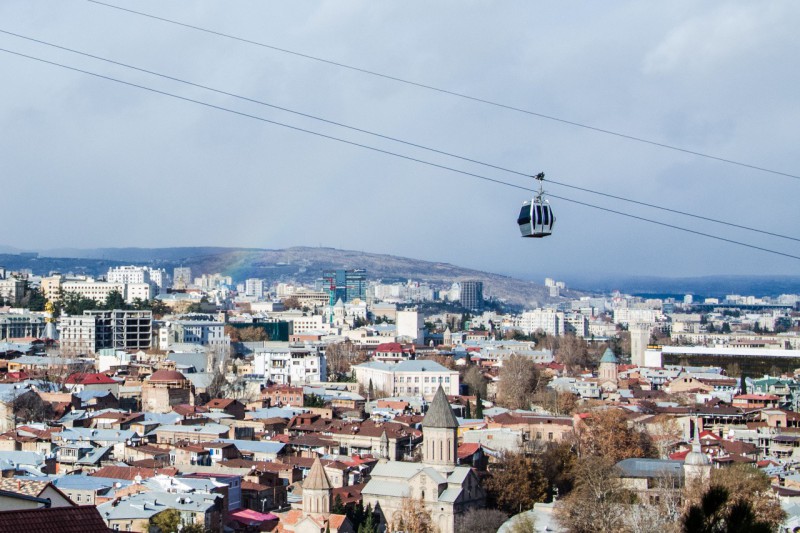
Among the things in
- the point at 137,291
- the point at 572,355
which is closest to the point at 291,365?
the point at 572,355

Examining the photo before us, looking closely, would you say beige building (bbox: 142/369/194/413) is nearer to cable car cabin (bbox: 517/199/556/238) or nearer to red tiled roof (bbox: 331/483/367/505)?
red tiled roof (bbox: 331/483/367/505)

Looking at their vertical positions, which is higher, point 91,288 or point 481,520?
point 91,288

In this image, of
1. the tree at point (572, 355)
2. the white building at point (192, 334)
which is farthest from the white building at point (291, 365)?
the tree at point (572, 355)

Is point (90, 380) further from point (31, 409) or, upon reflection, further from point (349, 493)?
point (349, 493)

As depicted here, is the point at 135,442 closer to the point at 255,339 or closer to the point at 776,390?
the point at 776,390

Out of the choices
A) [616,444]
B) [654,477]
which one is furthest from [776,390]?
[654,477]
